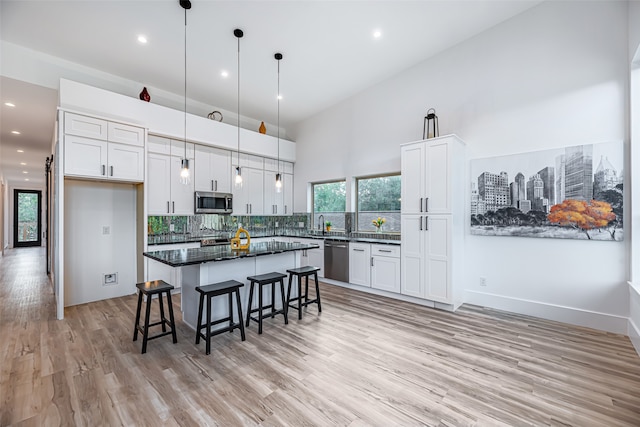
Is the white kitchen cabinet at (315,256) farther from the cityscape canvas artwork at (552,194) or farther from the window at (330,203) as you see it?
the cityscape canvas artwork at (552,194)

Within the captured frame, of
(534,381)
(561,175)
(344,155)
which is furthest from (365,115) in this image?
(534,381)

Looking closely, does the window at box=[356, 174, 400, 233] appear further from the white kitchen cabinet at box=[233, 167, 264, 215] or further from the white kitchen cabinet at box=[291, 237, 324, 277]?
the white kitchen cabinet at box=[233, 167, 264, 215]

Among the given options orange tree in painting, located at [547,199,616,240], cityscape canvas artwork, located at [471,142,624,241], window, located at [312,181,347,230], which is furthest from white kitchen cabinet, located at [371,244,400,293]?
orange tree in painting, located at [547,199,616,240]

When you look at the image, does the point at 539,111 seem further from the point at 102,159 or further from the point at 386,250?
the point at 102,159

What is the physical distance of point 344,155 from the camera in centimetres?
570

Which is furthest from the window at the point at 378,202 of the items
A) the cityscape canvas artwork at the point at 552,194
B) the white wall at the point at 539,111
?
the cityscape canvas artwork at the point at 552,194

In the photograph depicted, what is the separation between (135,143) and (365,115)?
12.8ft

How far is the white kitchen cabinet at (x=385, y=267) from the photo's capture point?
4324mm

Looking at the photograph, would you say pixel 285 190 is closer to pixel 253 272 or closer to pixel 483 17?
pixel 253 272

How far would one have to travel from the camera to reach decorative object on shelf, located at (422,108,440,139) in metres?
4.28

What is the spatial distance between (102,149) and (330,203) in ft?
13.2

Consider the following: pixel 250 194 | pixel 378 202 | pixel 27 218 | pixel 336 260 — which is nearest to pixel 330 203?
pixel 378 202

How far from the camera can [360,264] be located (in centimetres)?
481

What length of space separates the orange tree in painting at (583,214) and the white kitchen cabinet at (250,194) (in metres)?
5.01
